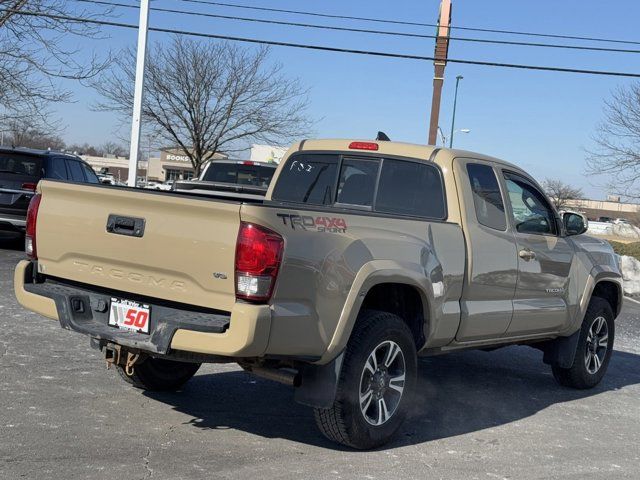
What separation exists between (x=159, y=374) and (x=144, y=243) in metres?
1.70

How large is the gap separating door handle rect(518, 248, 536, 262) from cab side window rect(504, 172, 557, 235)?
0.16 m

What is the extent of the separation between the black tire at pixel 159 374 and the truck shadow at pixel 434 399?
75 mm

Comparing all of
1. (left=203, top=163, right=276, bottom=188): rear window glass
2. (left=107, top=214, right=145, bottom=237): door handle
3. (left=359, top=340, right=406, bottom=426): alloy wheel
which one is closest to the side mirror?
(left=359, top=340, right=406, bottom=426): alloy wheel

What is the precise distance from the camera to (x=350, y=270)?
4.57 metres

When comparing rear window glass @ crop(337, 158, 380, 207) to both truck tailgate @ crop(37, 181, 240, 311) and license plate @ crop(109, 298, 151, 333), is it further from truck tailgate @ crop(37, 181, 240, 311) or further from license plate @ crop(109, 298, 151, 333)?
license plate @ crop(109, 298, 151, 333)

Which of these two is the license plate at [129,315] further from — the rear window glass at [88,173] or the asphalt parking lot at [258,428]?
the rear window glass at [88,173]

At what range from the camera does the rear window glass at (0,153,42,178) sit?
548 inches

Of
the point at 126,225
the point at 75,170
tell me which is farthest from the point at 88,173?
the point at 126,225

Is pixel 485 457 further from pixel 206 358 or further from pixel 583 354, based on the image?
pixel 583 354

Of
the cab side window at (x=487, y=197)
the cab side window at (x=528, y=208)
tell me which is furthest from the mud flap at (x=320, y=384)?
the cab side window at (x=528, y=208)

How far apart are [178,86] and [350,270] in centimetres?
2709

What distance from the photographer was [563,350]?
714cm

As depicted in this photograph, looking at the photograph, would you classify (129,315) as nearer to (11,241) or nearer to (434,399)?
(434,399)

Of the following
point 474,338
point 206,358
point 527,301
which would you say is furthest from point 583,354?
point 206,358
